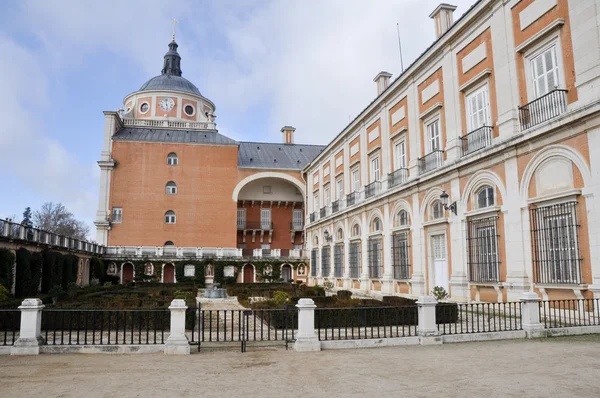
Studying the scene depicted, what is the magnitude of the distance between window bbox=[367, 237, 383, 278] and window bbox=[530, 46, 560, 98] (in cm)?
1217

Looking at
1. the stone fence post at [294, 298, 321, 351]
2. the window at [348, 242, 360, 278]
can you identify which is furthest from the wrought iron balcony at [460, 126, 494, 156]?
the window at [348, 242, 360, 278]

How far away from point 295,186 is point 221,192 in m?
7.95

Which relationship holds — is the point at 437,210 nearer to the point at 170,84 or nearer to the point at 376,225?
the point at 376,225

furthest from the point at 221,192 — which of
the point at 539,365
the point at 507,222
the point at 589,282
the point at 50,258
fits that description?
the point at 539,365

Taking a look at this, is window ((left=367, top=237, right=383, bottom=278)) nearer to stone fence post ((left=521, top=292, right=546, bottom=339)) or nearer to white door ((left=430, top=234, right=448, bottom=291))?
white door ((left=430, top=234, right=448, bottom=291))

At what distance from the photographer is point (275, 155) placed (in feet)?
157

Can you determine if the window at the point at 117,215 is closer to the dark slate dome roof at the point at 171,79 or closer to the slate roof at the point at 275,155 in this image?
the slate roof at the point at 275,155

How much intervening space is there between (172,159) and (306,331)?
34.4 m

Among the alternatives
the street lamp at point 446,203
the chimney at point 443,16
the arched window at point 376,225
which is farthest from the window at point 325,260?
the chimney at point 443,16

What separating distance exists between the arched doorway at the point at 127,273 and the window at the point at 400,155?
24.3 metres

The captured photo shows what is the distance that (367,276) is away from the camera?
2505 cm

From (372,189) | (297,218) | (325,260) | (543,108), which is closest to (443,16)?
(543,108)

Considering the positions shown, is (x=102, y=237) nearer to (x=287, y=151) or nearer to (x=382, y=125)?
(x=287, y=151)

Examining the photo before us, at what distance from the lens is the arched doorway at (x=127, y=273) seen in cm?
3688
